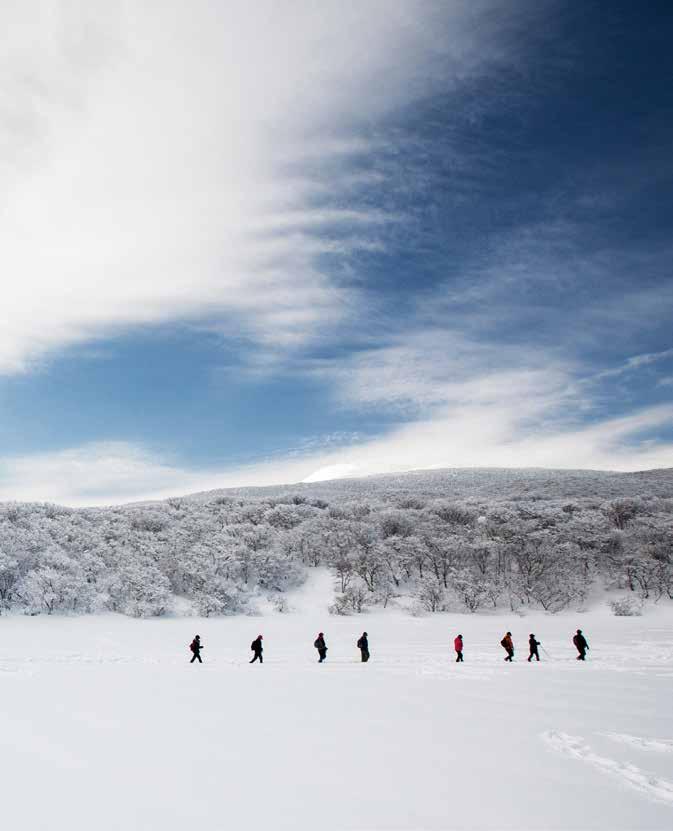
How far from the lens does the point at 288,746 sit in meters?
9.53

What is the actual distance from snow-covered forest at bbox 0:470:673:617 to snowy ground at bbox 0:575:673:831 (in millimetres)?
13718

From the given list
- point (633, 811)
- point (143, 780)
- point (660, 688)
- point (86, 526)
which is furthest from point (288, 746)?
point (86, 526)

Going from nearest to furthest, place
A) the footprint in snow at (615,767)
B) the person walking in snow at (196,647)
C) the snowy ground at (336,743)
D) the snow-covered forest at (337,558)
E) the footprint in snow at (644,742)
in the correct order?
the snowy ground at (336,743), the footprint in snow at (615,767), the footprint in snow at (644,742), the person walking in snow at (196,647), the snow-covered forest at (337,558)

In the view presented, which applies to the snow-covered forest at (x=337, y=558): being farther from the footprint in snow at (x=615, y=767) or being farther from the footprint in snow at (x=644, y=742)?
the footprint in snow at (x=615, y=767)

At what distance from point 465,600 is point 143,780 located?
108ft

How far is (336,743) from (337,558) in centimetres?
3621

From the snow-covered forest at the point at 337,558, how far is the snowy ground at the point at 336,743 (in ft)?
45.0

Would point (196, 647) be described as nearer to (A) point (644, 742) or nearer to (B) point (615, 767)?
(A) point (644, 742)

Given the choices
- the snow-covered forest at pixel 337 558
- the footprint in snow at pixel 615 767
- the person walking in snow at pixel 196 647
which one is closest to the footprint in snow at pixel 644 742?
the footprint in snow at pixel 615 767

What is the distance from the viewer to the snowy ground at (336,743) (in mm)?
6750

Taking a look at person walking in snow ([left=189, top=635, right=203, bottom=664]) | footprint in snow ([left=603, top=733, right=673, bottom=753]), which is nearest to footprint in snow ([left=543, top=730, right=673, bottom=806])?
footprint in snow ([left=603, top=733, right=673, bottom=753])

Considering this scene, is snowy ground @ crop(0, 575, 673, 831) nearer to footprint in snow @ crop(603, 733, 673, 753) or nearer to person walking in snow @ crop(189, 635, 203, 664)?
footprint in snow @ crop(603, 733, 673, 753)

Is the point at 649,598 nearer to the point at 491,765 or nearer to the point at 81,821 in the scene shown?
the point at 491,765

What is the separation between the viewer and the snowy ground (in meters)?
6.75
